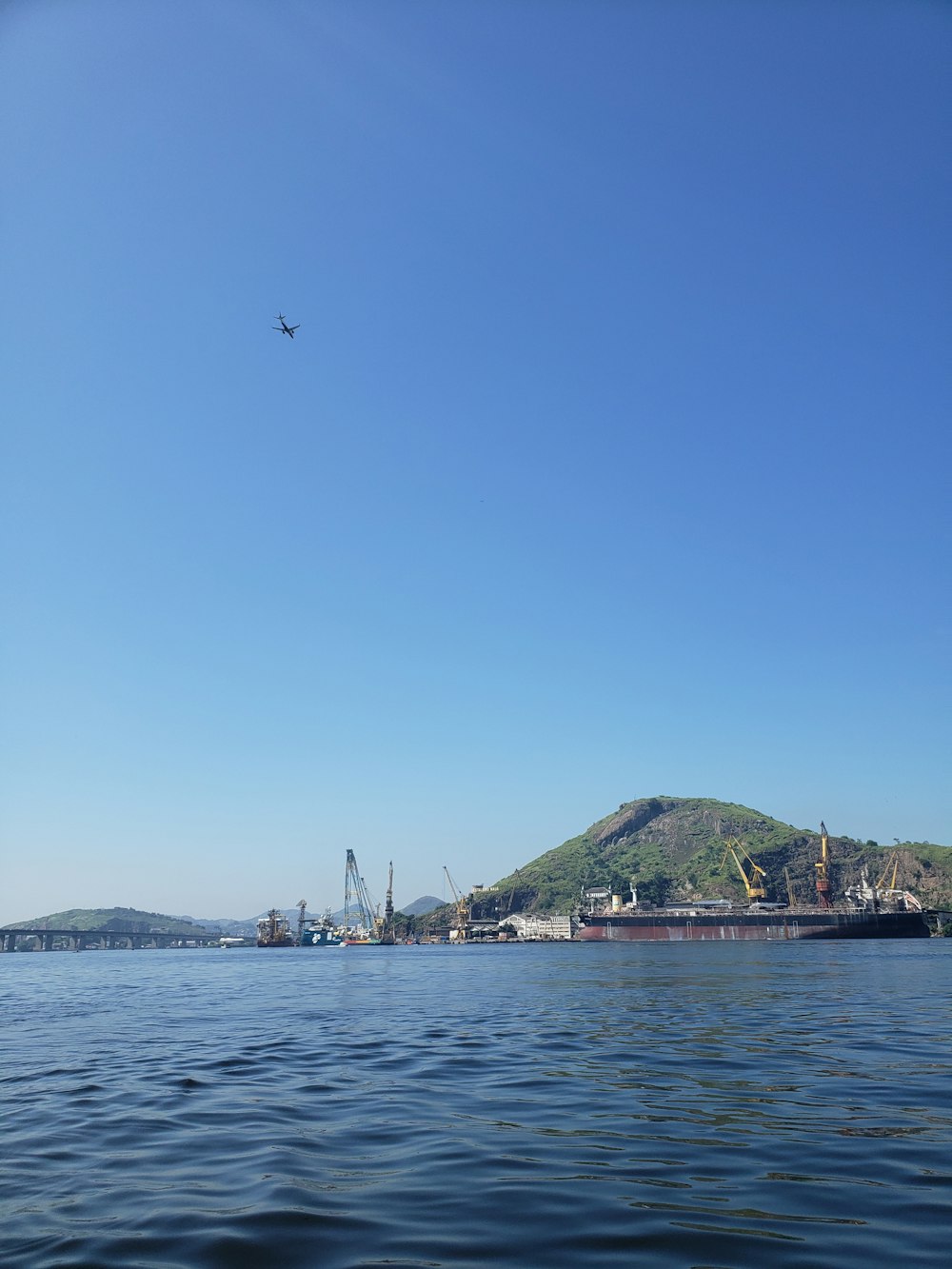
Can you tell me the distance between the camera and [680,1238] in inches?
337

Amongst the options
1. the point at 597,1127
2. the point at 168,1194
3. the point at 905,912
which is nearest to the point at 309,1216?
the point at 168,1194

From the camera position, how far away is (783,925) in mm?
168875

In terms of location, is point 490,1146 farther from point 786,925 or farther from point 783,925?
point 783,925

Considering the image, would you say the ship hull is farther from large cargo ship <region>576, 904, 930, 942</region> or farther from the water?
the water

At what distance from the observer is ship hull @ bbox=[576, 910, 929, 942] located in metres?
168

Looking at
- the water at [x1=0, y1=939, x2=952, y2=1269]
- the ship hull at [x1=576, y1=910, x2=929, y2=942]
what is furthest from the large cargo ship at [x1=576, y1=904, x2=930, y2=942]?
the water at [x1=0, y1=939, x2=952, y2=1269]

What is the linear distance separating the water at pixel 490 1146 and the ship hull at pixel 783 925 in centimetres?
15597

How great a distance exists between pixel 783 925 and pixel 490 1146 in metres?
178

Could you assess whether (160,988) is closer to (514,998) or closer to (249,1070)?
(514,998)

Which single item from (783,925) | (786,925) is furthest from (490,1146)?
(783,925)

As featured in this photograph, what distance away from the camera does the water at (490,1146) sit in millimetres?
8633

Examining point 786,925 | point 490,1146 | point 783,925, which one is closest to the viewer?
point 490,1146

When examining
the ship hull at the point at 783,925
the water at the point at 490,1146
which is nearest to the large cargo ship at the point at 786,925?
the ship hull at the point at 783,925

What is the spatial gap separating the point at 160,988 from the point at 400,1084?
179ft
